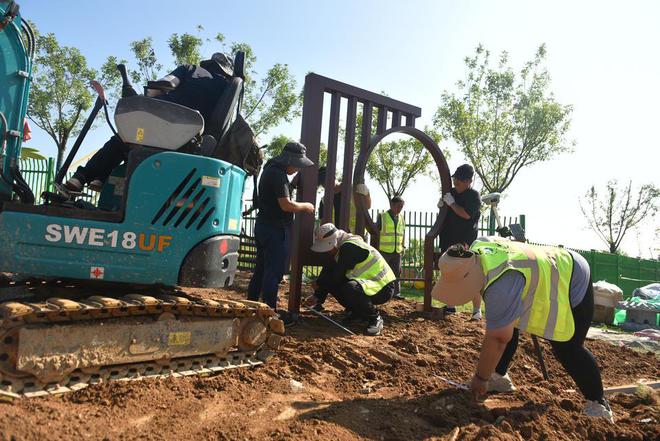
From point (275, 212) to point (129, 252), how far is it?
197 centimetres

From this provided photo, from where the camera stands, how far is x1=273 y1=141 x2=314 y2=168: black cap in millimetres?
5305

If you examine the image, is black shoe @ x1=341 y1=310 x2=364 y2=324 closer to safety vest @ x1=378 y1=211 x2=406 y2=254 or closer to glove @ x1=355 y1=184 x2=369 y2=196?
glove @ x1=355 y1=184 x2=369 y2=196

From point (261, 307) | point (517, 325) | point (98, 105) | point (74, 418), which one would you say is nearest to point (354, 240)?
point (261, 307)

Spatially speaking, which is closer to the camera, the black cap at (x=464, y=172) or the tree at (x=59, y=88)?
the black cap at (x=464, y=172)

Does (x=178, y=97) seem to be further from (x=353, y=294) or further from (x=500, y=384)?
(x=500, y=384)

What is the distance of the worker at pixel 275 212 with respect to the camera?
17.0 ft

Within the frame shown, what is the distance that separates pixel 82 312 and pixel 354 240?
3204 millimetres

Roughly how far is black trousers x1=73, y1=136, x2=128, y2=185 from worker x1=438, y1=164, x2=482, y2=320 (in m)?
4.49

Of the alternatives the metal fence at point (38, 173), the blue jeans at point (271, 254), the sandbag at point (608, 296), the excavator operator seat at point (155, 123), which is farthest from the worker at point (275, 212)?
the metal fence at point (38, 173)

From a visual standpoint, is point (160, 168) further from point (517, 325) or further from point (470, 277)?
point (517, 325)

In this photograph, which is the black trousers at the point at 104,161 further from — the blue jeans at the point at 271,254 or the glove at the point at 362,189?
the glove at the point at 362,189

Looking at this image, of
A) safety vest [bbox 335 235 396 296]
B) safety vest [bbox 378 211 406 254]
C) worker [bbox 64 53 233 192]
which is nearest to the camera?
worker [bbox 64 53 233 192]


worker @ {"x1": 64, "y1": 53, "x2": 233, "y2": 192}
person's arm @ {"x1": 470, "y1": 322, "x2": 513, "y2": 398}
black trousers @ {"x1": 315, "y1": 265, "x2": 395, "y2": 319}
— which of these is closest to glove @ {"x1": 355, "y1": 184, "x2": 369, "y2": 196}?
black trousers @ {"x1": 315, "y1": 265, "x2": 395, "y2": 319}

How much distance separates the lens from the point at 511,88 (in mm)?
20281
